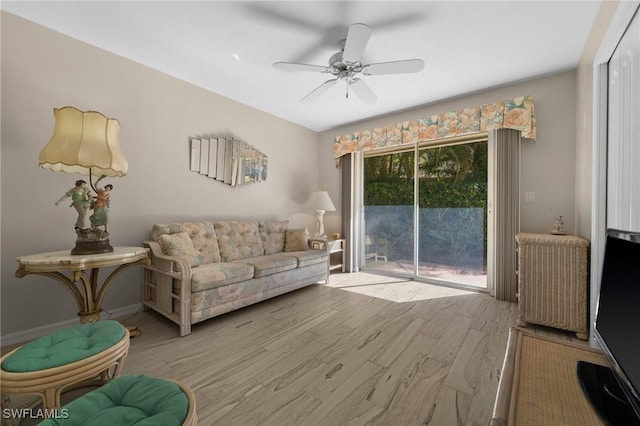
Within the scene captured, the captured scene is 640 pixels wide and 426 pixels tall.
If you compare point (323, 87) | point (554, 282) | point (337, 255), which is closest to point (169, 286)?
point (323, 87)

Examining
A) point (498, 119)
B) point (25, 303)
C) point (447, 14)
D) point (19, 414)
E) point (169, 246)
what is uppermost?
point (447, 14)

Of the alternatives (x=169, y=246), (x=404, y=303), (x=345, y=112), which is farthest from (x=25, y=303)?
(x=345, y=112)

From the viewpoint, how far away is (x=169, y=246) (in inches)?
94.9

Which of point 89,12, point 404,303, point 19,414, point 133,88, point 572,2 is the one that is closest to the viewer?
point 19,414

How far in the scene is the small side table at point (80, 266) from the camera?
1654mm

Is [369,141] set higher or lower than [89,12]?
lower

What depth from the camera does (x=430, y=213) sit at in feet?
12.4

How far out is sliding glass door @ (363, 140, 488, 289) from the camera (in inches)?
134

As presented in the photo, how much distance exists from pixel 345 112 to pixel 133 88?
2621 millimetres

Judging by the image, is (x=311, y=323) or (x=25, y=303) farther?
(x=311, y=323)

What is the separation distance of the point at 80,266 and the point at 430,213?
382 cm

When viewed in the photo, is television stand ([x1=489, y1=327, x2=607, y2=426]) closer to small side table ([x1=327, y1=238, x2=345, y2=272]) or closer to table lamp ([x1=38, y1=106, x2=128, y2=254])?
table lamp ([x1=38, y1=106, x2=128, y2=254])

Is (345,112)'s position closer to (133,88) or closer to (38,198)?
(133,88)

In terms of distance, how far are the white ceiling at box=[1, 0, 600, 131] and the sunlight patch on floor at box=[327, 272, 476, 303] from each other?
251cm
